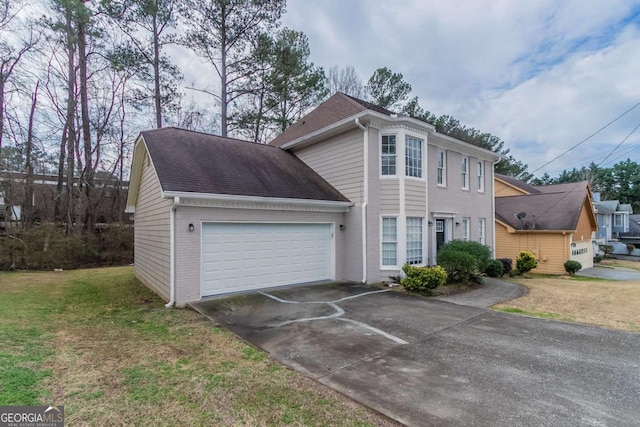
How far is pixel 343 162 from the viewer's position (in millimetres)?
11227

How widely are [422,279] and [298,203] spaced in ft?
14.3

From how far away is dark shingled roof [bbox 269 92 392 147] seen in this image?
11727 millimetres

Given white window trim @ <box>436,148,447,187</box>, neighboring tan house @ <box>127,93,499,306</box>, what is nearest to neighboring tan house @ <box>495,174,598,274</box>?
neighboring tan house @ <box>127,93,499,306</box>

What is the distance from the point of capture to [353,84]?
23.5m

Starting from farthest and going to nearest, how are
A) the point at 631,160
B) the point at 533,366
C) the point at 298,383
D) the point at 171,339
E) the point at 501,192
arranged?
the point at 631,160
the point at 501,192
the point at 171,339
the point at 533,366
the point at 298,383

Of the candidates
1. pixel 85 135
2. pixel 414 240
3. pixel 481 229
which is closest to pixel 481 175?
pixel 481 229

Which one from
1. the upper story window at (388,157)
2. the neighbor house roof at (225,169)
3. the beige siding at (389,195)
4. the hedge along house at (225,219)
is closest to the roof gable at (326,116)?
the upper story window at (388,157)

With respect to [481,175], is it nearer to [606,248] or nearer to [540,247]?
[540,247]

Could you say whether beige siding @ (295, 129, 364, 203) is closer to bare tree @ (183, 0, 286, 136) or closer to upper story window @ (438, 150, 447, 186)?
upper story window @ (438, 150, 447, 186)

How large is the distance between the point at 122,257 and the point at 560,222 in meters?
24.4

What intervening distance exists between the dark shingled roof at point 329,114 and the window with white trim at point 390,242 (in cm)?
418

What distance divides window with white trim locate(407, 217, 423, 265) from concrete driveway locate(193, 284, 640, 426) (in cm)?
344

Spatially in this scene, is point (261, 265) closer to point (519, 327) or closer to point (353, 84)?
point (519, 327)

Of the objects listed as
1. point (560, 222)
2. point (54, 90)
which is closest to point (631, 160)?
point (560, 222)
